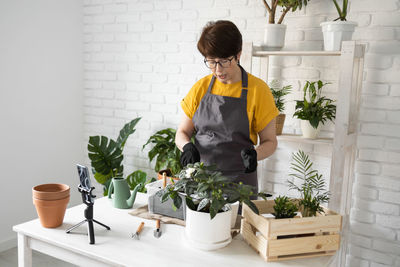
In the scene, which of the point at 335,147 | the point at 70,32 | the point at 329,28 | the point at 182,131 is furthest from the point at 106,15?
the point at 335,147

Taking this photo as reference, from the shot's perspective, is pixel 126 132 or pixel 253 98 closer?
pixel 253 98

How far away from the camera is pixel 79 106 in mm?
3742

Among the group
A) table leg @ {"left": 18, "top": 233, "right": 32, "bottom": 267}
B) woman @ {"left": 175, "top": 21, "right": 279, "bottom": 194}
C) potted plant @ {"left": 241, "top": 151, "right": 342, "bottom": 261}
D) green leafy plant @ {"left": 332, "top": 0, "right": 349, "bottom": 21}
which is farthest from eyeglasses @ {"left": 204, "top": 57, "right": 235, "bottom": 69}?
table leg @ {"left": 18, "top": 233, "right": 32, "bottom": 267}

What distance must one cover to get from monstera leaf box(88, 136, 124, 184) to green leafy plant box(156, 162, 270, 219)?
1.97 metres

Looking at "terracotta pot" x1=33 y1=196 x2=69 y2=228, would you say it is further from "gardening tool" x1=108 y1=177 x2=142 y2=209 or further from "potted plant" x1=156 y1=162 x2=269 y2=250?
"potted plant" x1=156 y1=162 x2=269 y2=250

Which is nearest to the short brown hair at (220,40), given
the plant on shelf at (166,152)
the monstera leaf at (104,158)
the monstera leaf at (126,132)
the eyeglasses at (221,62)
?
the eyeglasses at (221,62)

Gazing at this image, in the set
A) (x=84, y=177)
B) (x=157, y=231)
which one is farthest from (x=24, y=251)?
(x=157, y=231)

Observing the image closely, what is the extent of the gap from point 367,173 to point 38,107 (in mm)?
2784

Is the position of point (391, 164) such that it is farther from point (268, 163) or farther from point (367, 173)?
point (268, 163)

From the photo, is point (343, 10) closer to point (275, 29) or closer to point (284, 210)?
point (275, 29)

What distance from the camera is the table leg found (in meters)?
1.47

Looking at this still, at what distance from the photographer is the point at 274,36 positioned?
2.47 meters

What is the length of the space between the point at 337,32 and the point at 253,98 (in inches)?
29.3

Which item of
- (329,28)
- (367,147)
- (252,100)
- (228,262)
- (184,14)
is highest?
(184,14)
